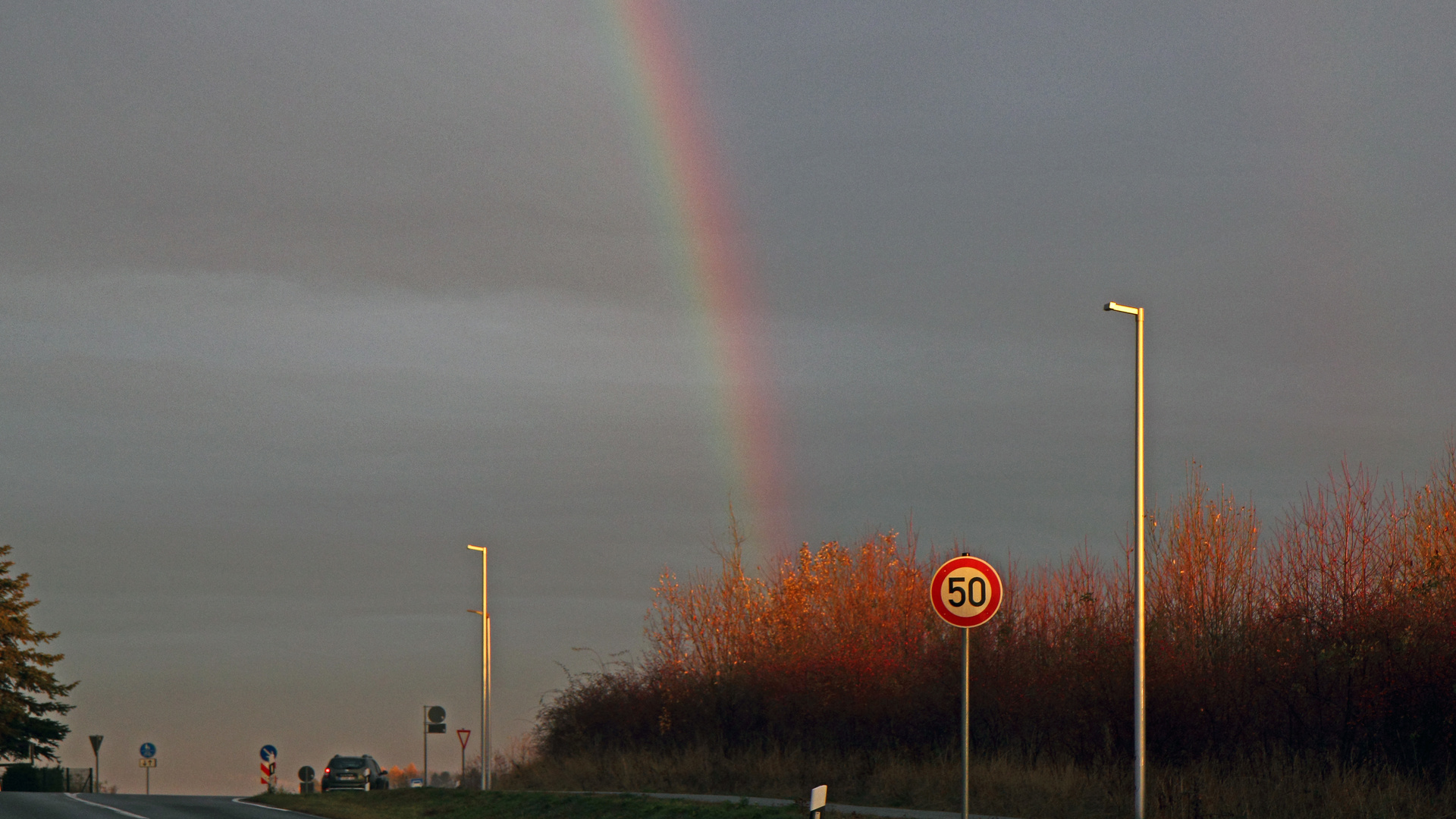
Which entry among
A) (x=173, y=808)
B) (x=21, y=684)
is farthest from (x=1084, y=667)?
(x=21, y=684)

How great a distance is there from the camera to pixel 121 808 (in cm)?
3516

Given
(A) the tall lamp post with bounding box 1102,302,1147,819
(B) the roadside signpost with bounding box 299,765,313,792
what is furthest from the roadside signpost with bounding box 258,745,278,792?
(A) the tall lamp post with bounding box 1102,302,1147,819

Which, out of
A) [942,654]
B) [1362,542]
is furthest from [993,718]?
[1362,542]

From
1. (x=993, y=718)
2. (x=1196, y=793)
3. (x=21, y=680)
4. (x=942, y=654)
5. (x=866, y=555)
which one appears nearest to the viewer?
(x=1196, y=793)

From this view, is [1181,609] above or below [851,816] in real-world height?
above

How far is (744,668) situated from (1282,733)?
1959cm

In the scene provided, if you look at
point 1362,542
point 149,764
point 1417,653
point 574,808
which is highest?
point 1362,542

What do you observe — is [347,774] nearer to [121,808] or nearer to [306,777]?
[306,777]

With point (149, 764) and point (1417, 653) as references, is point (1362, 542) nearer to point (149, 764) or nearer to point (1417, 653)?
point (1417, 653)

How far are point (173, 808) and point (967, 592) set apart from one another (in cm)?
2548

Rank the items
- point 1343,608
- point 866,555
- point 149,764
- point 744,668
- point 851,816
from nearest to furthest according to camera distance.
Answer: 1. point 851,816
2. point 1343,608
3. point 866,555
4. point 744,668
5. point 149,764

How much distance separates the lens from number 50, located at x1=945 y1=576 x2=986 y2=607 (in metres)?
17.7

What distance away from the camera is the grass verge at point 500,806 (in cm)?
2692

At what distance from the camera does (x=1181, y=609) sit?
99.8 ft
